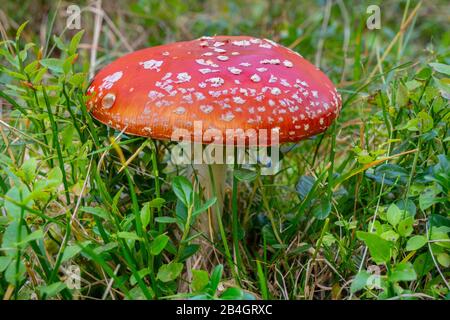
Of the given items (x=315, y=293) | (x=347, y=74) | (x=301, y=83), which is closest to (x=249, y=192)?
(x=315, y=293)

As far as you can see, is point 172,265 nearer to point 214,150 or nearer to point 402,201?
point 214,150

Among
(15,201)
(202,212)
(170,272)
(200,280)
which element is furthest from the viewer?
(202,212)

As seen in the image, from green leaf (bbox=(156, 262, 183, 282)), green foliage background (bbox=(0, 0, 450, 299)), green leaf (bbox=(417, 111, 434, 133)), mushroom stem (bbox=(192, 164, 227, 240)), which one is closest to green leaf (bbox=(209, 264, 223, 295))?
green foliage background (bbox=(0, 0, 450, 299))

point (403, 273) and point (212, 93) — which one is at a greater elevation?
point (212, 93)

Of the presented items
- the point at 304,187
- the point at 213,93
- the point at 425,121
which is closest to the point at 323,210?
the point at 304,187

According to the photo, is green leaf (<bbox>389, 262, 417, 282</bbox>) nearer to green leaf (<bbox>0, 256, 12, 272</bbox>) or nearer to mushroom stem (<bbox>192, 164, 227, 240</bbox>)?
mushroom stem (<bbox>192, 164, 227, 240</bbox>)

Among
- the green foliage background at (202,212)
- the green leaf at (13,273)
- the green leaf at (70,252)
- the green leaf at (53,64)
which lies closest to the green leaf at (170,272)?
the green foliage background at (202,212)

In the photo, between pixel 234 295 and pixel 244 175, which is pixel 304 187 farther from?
pixel 234 295
